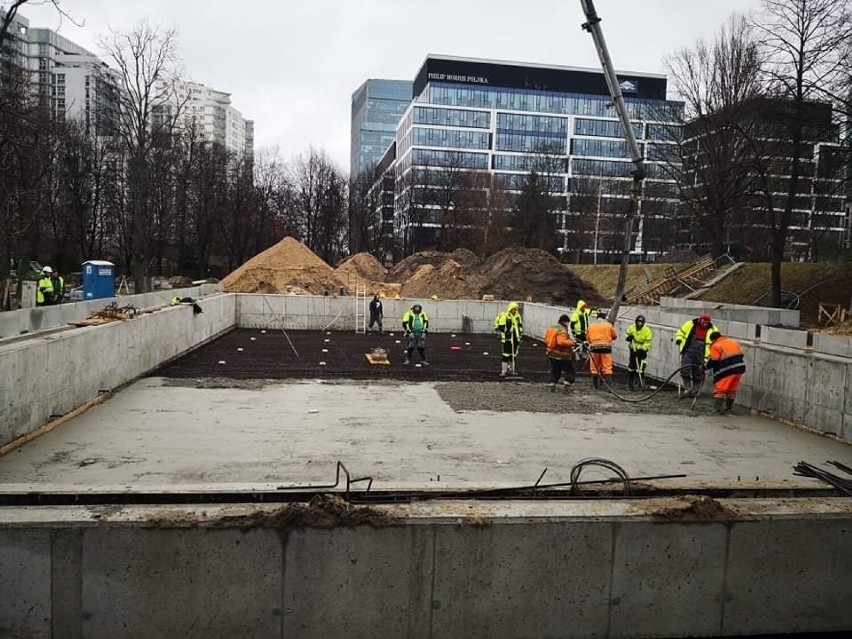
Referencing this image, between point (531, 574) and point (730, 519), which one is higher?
point (730, 519)

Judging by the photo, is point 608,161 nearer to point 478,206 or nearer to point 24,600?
point 478,206

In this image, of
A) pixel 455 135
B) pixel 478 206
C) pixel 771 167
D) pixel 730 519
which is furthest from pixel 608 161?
pixel 730 519

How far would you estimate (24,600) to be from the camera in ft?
13.1

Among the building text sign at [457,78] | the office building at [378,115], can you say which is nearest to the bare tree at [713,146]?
the building text sign at [457,78]

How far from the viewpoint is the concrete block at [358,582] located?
4.15m

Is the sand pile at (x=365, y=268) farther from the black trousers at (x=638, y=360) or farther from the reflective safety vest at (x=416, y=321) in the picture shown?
the black trousers at (x=638, y=360)

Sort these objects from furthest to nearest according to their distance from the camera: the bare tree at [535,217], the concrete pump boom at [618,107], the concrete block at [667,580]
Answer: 1. the bare tree at [535,217]
2. the concrete pump boom at [618,107]
3. the concrete block at [667,580]

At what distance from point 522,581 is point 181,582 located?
220 centimetres

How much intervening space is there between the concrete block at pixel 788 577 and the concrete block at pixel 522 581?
952 mm

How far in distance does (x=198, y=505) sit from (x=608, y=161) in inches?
3765

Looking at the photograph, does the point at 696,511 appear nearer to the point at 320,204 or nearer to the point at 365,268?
the point at 365,268

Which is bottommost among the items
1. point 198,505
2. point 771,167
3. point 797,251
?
point 198,505

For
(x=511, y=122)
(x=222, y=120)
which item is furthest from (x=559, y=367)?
(x=222, y=120)

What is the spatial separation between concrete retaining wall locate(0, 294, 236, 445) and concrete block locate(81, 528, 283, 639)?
4677mm
